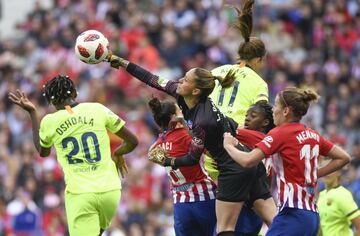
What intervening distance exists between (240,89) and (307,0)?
553 inches

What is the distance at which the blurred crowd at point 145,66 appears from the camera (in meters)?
22.1

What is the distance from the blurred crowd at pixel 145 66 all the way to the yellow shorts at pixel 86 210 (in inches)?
318

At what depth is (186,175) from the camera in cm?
1267

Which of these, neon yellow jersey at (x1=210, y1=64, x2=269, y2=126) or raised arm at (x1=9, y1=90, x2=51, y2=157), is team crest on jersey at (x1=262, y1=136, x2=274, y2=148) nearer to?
neon yellow jersey at (x1=210, y1=64, x2=269, y2=126)

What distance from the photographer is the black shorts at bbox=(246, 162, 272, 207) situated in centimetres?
Answer: 1235

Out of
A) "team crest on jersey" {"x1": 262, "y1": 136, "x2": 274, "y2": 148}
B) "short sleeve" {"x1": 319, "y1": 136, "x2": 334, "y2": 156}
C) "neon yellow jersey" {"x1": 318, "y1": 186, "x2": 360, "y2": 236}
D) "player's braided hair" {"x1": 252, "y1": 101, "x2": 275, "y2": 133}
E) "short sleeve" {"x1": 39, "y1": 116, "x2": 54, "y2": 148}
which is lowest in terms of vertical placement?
"neon yellow jersey" {"x1": 318, "y1": 186, "x2": 360, "y2": 236}

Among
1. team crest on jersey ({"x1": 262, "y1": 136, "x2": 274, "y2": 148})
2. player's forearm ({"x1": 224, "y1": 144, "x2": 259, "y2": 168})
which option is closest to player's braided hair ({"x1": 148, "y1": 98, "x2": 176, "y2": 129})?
player's forearm ({"x1": 224, "y1": 144, "x2": 259, "y2": 168})

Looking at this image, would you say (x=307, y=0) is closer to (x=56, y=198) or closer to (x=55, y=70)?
(x=55, y=70)

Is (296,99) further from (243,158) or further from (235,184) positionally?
(235,184)

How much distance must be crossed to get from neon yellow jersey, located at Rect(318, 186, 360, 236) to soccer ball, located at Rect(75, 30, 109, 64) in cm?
→ 308

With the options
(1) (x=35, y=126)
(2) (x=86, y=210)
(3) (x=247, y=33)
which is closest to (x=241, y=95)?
(3) (x=247, y=33)

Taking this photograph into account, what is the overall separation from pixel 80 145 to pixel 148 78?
104cm

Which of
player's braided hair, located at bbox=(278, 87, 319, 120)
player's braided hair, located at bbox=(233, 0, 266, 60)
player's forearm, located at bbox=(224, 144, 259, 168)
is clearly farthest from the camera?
player's braided hair, located at bbox=(233, 0, 266, 60)

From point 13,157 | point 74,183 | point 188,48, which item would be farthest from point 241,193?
point 188,48
